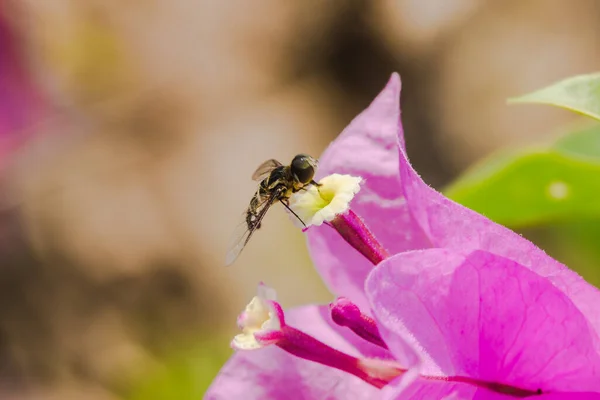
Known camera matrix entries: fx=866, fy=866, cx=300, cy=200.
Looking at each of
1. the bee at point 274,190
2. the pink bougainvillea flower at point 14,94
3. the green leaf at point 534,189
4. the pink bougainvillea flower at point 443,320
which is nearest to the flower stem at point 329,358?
the pink bougainvillea flower at point 443,320

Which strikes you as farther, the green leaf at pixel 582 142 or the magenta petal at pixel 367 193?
the green leaf at pixel 582 142

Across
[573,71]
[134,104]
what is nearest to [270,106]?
[134,104]

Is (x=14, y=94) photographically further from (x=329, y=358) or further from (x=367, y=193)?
(x=329, y=358)

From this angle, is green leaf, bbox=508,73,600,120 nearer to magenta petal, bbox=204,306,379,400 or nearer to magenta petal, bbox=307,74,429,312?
magenta petal, bbox=307,74,429,312

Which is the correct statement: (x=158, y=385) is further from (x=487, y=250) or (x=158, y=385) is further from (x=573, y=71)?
(x=573, y=71)

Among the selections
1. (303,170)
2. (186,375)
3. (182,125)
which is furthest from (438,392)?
(182,125)

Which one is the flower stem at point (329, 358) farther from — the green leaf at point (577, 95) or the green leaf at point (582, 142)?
the green leaf at point (582, 142)
